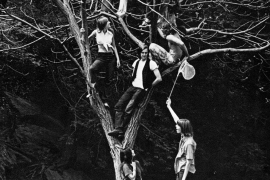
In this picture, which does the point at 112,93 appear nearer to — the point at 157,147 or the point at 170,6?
the point at 157,147

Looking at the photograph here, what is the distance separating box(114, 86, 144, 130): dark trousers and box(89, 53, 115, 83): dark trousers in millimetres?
590

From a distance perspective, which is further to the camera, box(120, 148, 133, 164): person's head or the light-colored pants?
the light-colored pants

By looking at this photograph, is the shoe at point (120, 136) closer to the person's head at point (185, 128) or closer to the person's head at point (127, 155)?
the person's head at point (127, 155)

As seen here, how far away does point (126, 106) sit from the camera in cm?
716

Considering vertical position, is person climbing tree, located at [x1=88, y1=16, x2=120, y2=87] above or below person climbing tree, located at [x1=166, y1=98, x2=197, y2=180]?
above

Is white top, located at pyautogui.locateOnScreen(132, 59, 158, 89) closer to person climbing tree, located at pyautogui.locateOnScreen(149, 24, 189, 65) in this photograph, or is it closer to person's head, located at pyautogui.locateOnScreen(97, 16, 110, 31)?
person climbing tree, located at pyautogui.locateOnScreen(149, 24, 189, 65)

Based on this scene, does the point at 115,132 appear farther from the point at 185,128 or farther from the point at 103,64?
the point at 185,128

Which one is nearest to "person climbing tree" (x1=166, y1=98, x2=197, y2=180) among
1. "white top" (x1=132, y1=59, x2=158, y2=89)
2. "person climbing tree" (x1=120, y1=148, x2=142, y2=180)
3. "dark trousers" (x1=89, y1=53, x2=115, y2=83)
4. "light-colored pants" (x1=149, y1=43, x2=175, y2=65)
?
"person climbing tree" (x1=120, y1=148, x2=142, y2=180)

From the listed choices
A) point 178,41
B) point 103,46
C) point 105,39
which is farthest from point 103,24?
point 178,41

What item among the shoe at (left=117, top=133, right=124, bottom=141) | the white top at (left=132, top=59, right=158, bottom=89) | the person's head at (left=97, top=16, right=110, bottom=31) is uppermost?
the person's head at (left=97, top=16, right=110, bottom=31)

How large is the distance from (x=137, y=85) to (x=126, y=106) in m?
0.39

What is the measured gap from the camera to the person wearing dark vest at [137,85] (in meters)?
6.96

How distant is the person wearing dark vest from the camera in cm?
696

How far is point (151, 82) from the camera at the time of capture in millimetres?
7277
